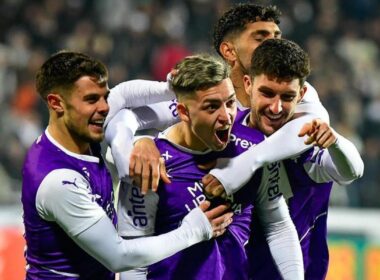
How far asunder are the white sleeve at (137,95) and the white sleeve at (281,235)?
21.6 inches

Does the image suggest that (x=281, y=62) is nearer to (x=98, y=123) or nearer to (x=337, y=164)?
(x=337, y=164)

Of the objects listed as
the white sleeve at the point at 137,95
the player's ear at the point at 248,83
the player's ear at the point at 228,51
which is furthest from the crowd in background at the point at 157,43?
the player's ear at the point at 248,83

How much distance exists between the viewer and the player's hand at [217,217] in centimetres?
342

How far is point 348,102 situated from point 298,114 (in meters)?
5.62

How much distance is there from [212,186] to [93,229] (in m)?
0.44

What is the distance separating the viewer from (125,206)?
3439 mm

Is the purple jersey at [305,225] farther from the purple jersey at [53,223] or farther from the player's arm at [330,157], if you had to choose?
the purple jersey at [53,223]

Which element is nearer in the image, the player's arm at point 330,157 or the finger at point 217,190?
the player's arm at point 330,157

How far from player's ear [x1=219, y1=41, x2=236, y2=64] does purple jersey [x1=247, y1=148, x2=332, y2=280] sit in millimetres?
505

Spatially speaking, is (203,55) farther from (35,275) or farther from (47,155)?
(35,275)

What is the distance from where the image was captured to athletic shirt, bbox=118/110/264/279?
3.43 meters

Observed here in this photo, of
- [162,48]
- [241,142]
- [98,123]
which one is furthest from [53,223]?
[162,48]

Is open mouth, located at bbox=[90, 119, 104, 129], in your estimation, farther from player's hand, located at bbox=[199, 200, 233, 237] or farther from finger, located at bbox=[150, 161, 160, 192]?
player's hand, located at bbox=[199, 200, 233, 237]

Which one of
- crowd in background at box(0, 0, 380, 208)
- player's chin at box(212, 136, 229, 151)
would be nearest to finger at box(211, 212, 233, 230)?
player's chin at box(212, 136, 229, 151)
